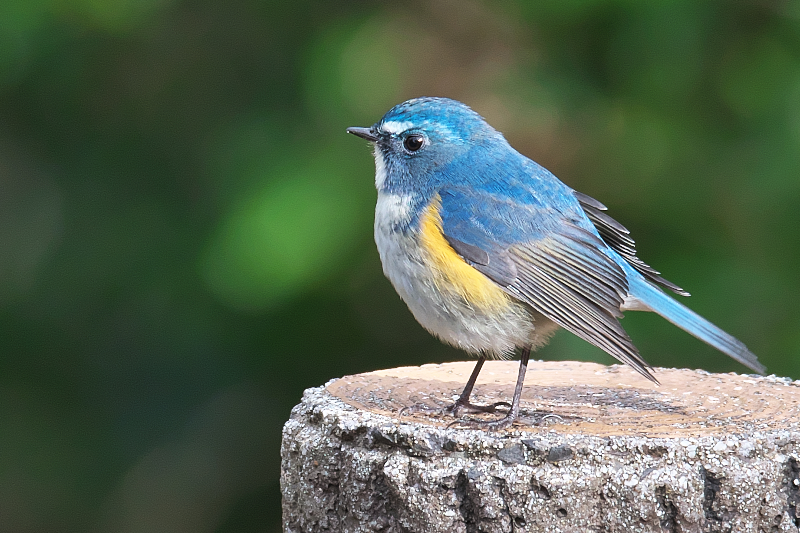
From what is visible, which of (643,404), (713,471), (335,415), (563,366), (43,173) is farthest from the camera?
(43,173)

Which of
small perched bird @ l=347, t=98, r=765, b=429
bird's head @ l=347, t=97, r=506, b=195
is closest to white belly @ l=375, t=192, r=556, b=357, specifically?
small perched bird @ l=347, t=98, r=765, b=429

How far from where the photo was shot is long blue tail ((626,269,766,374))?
10.9 ft

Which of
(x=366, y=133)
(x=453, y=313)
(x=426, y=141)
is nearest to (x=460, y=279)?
(x=453, y=313)

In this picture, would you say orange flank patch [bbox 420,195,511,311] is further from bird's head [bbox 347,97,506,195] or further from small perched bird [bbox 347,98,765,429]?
bird's head [bbox 347,97,506,195]

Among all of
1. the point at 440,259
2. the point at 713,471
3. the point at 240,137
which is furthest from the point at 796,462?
the point at 240,137

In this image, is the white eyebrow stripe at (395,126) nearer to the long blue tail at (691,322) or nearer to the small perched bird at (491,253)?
the small perched bird at (491,253)

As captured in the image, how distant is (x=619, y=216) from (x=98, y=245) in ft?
9.48

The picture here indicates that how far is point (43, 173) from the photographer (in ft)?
18.7

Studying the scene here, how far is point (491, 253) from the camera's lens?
3426 mm

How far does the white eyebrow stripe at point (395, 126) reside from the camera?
12.1 ft

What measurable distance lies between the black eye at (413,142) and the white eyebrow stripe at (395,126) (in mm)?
41

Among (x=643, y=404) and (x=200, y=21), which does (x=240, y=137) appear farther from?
(x=643, y=404)

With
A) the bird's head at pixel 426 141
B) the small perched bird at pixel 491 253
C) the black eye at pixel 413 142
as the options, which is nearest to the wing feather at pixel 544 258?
the small perched bird at pixel 491 253

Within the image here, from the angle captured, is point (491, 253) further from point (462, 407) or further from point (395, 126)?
point (395, 126)
